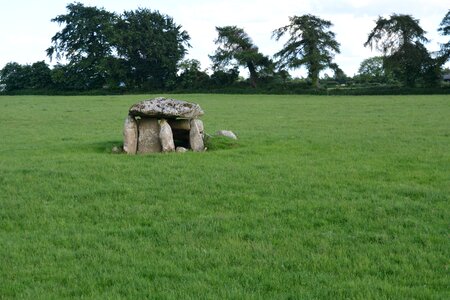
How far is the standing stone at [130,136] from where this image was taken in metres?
16.5

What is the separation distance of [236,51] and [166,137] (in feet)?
199

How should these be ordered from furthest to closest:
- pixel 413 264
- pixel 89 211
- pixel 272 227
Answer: pixel 89 211 < pixel 272 227 < pixel 413 264

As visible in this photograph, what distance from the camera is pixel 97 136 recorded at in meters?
22.1

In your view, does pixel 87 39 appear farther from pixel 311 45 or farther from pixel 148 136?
pixel 148 136

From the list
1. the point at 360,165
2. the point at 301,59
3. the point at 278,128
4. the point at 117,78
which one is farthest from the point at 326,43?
the point at 360,165

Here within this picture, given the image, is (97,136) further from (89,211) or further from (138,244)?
(138,244)

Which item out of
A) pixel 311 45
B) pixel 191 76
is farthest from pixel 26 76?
pixel 311 45

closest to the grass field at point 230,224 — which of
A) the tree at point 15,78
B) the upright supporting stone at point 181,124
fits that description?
the upright supporting stone at point 181,124

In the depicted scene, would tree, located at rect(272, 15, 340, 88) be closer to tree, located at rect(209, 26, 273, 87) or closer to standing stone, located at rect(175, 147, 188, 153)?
tree, located at rect(209, 26, 273, 87)

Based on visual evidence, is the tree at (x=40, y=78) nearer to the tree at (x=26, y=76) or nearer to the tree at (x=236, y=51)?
the tree at (x=26, y=76)

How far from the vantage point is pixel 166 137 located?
54.0ft

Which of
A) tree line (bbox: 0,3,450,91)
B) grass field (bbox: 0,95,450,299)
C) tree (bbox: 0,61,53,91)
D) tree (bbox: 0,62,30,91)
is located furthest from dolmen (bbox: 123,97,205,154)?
tree (bbox: 0,62,30,91)

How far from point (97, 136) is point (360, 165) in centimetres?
1229

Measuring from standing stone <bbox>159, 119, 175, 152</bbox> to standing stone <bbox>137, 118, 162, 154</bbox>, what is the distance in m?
0.40
